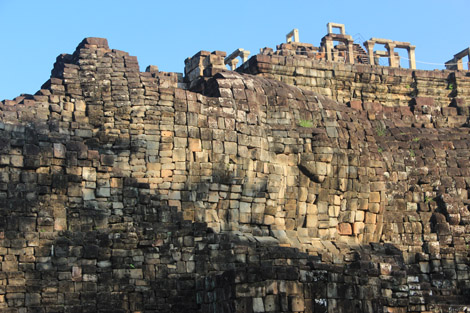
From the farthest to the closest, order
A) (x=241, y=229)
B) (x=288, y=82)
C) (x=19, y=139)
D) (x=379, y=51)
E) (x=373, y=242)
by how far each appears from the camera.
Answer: (x=379, y=51) < (x=288, y=82) < (x=373, y=242) < (x=241, y=229) < (x=19, y=139)

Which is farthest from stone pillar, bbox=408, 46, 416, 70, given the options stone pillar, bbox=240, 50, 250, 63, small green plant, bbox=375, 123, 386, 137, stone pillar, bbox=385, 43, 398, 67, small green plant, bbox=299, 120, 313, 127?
small green plant, bbox=299, 120, 313, 127

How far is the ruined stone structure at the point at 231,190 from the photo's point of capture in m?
28.9

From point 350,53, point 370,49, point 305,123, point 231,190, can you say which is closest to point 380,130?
point 305,123

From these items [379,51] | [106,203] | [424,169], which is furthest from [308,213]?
[379,51]

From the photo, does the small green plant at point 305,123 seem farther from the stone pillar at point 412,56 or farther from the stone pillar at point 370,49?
the stone pillar at point 412,56

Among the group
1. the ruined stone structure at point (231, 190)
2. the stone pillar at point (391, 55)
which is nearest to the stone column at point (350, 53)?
the stone pillar at point (391, 55)

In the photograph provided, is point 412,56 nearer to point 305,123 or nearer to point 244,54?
point 244,54

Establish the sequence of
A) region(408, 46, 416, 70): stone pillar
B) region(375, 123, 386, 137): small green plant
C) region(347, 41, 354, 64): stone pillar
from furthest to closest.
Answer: region(408, 46, 416, 70): stone pillar < region(347, 41, 354, 64): stone pillar < region(375, 123, 386, 137): small green plant

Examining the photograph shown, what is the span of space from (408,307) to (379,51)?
2064 cm

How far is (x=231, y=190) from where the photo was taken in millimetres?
34156

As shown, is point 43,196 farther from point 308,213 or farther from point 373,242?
point 373,242

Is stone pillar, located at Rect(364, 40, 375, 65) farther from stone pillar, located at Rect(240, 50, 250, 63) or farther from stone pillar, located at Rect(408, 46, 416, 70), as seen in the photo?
stone pillar, located at Rect(240, 50, 250, 63)

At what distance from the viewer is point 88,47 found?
3491cm

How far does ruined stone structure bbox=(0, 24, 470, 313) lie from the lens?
94.7 feet
